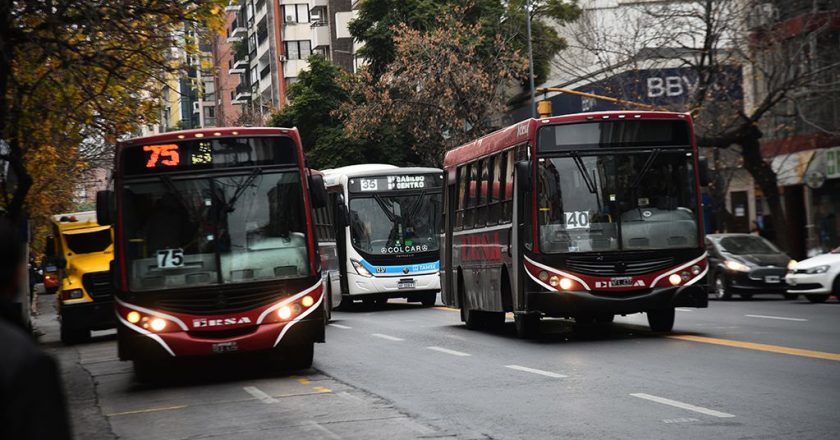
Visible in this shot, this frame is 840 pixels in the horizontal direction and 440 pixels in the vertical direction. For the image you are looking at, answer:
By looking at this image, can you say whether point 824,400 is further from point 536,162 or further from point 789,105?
point 789,105

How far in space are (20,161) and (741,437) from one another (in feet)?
50.5

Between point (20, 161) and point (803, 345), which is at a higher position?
point (20, 161)

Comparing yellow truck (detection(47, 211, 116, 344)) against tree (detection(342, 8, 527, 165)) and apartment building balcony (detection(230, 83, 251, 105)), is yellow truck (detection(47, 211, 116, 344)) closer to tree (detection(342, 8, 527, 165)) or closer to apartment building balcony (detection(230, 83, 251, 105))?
tree (detection(342, 8, 527, 165))

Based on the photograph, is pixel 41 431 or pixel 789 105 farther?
pixel 789 105

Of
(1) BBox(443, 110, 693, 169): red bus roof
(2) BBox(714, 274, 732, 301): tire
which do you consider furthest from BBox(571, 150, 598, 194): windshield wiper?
(2) BBox(714, 274, 732, 301): tire

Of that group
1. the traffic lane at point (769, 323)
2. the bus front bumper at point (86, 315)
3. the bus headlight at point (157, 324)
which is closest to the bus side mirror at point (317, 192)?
the bus headlight at point (157, 324)

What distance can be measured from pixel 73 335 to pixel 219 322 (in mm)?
12058

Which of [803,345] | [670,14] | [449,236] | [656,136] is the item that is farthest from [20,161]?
[670,14]

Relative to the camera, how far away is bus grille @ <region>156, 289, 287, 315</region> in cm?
1464

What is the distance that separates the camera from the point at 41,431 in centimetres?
291

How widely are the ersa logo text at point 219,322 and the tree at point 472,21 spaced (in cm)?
4267

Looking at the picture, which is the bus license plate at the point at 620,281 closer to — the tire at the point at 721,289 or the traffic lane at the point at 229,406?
the traffic lane at the point at 229,406

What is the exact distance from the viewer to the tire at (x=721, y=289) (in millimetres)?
30198

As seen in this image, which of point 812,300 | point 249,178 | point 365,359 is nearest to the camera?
point 249,178
